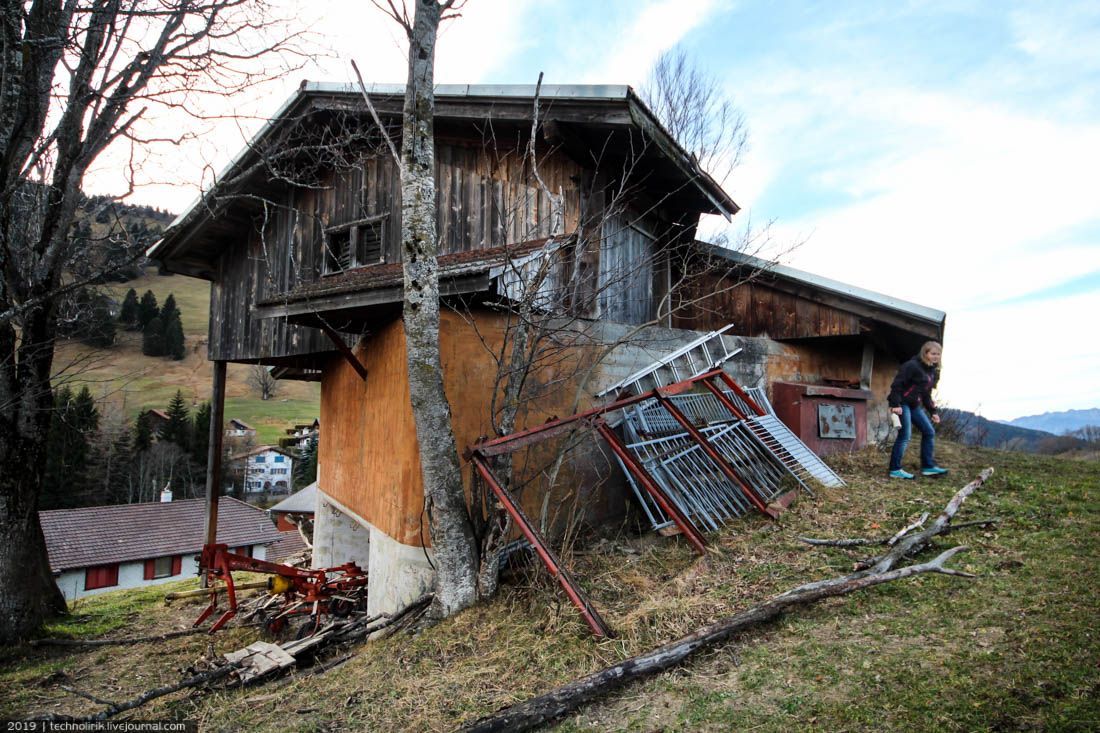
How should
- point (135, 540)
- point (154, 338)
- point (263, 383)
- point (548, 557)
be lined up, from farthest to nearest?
point (263, 383) → point (154, 338) → point (135, 540) → point (548, 557)

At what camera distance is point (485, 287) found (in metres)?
5.14

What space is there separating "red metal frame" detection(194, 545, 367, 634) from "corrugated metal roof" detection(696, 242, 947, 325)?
6.97m

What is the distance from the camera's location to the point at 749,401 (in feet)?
27.0

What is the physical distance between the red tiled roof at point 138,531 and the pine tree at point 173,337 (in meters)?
41.9

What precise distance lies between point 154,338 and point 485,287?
71.3 metres

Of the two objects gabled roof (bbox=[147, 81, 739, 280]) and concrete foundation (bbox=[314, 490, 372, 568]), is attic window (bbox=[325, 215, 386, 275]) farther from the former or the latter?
concrete foundation (bbox=[314, 490, 372, 568])

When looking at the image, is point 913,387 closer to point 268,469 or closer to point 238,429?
point 268,469

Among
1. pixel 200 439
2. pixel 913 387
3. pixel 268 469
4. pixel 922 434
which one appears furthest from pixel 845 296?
pixel 268 469

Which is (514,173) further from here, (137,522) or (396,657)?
(137,522)

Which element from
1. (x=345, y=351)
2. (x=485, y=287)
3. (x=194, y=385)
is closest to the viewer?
(x=485, y=287)

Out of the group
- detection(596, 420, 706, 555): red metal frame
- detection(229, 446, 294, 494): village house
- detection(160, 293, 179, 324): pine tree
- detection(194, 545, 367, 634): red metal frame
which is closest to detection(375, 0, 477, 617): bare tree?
detection(596, 420, 706, 555): red metal frame

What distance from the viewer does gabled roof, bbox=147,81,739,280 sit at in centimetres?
649

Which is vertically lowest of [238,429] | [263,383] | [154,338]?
[238,429]

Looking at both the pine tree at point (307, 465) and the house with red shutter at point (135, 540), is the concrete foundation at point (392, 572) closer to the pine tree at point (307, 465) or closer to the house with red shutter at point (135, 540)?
the house with red shutter at point (135, 540)
